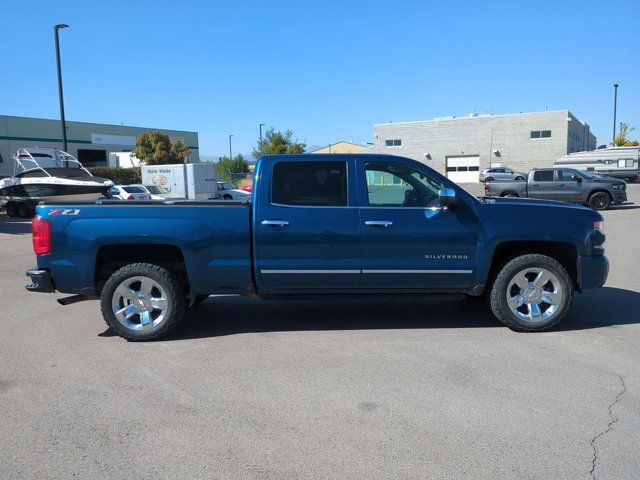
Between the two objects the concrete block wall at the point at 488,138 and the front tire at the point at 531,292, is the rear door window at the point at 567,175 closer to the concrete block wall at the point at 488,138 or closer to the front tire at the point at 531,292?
the front tire at the point at 531,292

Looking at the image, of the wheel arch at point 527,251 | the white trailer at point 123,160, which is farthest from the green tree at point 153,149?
the wheel arch at point 527,251

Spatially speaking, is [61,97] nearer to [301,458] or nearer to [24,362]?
[24,362]

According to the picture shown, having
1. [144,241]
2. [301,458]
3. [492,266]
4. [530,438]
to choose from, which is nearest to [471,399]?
[530,438]

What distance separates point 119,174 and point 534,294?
42.3 metres

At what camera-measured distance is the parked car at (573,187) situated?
20.6m

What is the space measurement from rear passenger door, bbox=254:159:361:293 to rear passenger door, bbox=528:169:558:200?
56.3 ft

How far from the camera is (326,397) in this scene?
13.7 feet

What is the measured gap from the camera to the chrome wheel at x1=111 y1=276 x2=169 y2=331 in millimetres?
5582

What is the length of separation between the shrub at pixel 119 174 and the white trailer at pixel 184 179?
8.92 m

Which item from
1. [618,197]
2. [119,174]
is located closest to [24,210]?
[119,174]

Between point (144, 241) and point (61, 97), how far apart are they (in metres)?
21.4

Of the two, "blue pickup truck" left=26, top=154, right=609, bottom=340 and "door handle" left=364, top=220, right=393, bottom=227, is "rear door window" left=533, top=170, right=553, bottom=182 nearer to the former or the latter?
"blue pickup truck" left=26, top=154, right=609, bottom=340

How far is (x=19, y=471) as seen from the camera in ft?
10.5

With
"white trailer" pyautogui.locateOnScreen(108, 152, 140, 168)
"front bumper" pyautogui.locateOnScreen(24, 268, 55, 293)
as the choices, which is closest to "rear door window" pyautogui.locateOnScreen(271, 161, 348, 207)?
"front bumper" pyautogui.locateOnScreen(24, 268, 55, 293)
